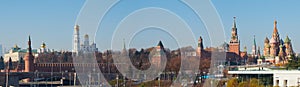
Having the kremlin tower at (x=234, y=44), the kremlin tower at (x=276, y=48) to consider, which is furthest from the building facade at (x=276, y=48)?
the kremlin tower at (x=234, y=44)

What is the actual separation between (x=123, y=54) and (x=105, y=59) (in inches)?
178

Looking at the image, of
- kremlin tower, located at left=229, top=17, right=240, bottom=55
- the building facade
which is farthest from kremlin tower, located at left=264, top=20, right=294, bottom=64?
kremlin tower, located at left=229, top=17, right=240, bottom=55

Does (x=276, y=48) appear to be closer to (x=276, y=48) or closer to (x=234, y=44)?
(x=276, y=48)

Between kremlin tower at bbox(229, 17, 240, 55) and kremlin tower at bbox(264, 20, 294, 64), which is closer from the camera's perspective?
kremlin tower at bbox(264, 20, 294, 64)

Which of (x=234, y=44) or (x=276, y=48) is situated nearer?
A: (x=276, y=48)

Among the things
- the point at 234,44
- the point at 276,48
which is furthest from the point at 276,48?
the point at 234,44

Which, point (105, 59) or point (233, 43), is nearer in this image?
point (105, 59)

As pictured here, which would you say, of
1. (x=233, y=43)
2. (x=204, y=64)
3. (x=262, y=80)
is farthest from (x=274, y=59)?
(x=262, y=80)

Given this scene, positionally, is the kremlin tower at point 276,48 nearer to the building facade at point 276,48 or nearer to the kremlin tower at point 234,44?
the building facade at point 276,48

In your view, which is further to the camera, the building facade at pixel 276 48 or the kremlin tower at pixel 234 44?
the kremlin tower at pixel 234 44

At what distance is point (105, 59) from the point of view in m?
34.2

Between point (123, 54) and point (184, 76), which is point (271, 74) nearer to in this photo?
point (184, 76)

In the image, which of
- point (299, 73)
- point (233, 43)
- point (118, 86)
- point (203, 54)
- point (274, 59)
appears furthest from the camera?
point (233, 43)

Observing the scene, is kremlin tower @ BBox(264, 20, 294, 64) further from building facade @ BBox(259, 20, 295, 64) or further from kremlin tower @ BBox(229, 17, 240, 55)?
kremlin tower @ BBox(229, 17, 240, 55)
